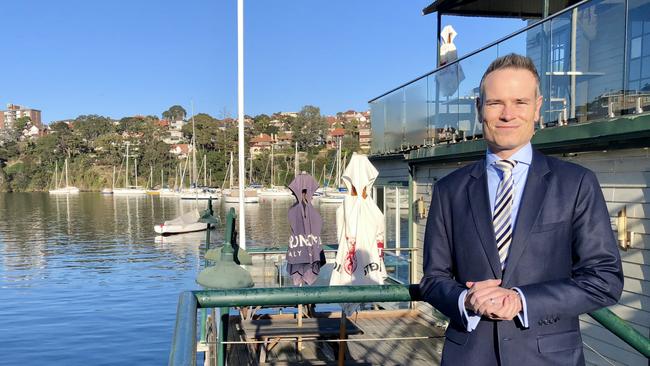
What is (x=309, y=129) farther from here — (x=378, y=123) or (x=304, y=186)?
(x=304, y=186)

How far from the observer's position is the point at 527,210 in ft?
5.97

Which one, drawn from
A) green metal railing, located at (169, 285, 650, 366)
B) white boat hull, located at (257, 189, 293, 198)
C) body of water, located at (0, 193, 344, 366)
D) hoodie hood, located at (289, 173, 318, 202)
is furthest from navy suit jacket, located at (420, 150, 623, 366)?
white boat hull, located at (257, 189, 293, 198)

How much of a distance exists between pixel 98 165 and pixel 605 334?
140555 millimetres

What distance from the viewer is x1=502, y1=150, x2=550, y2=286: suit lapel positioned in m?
1.79

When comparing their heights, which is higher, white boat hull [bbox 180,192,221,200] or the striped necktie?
the striped necktie

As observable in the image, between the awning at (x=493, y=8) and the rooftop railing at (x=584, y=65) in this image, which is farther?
the awning at (x=493, y=8)

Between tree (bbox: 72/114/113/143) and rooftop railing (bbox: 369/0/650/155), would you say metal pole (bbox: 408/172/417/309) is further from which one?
tree (bbox: 72/114/113/143)

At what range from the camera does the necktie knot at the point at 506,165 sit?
75.9 inches

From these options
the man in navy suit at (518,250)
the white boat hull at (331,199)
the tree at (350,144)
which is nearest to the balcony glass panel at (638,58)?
the man in navy suit at (518,250)

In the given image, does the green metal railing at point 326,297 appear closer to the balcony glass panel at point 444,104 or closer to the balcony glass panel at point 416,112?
the balcony glass panel at point 444,104

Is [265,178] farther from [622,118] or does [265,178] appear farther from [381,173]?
[622,118]

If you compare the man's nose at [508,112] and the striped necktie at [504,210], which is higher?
the man's nose at [508,112]

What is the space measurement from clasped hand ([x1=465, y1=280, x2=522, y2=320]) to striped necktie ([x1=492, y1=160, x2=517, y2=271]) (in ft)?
0.42

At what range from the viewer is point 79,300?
22.8 meters
